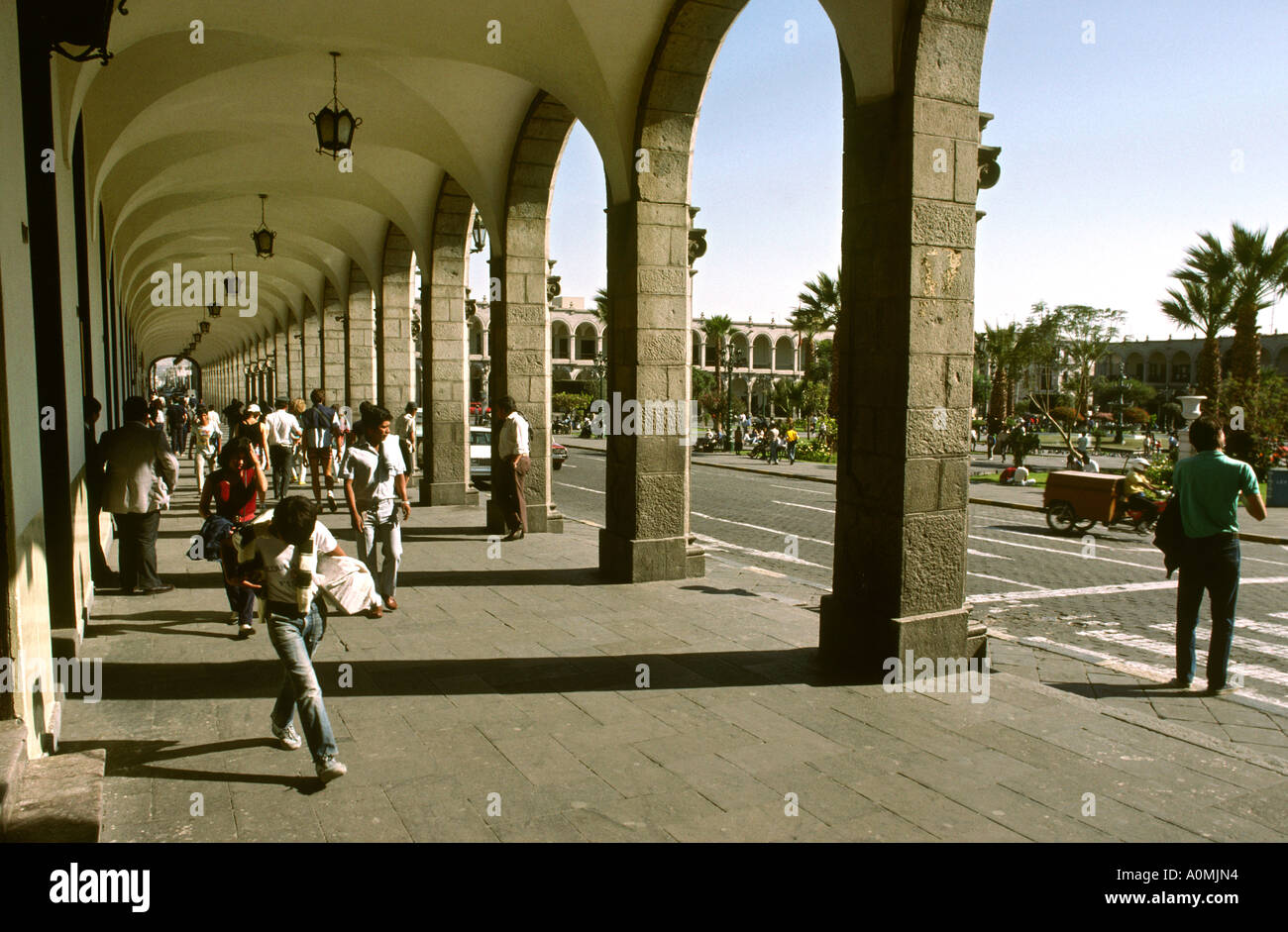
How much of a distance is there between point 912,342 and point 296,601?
11.7ft

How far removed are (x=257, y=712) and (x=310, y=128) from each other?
9638 mm

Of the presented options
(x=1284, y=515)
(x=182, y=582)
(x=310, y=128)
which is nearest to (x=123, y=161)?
(x=310, y=128)

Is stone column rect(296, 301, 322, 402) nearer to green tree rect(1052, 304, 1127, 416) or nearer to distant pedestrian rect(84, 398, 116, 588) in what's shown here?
distant pedestrian rect(84, 398, 116, 588)

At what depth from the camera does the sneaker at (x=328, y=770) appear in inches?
154

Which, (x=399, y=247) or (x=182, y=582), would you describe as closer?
(x=182, y=582)

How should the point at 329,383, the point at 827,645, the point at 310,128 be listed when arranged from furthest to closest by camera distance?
the point at 329,383 → the point at 310,128 → the point at 827,645

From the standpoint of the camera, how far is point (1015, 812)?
146 inches

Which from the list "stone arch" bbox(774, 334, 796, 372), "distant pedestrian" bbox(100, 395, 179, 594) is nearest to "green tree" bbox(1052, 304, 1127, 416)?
"stone arch" bbox(774, 334, 796, 372)

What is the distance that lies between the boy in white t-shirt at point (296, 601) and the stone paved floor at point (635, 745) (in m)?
0.22

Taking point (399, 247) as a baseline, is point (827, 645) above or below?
below

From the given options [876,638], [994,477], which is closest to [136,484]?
[876,638]

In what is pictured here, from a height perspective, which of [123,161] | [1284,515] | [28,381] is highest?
[123,161]

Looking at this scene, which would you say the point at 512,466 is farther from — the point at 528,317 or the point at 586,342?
the point at 586,342
